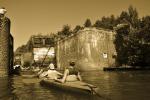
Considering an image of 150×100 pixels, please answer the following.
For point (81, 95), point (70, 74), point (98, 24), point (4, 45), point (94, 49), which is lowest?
point (81, 95)

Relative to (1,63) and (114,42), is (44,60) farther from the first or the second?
(1,63)

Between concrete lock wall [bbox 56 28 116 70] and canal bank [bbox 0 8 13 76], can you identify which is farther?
concrete lock wall [bbox 56 28 116 70]

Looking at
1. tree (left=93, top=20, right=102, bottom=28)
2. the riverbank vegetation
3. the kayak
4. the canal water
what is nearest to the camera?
the canal water

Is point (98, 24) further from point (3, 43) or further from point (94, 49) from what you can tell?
point (3, 43)

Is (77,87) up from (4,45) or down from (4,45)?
down

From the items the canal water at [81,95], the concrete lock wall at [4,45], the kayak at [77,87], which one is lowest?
the canal water at [81,95]

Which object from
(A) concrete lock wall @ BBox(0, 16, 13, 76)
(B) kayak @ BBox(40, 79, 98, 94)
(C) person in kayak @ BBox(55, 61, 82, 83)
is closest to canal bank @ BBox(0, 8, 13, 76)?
(A) concrete lock wall @ BBox(0, 16, 13, 76)

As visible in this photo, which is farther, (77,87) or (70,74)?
(70,74)

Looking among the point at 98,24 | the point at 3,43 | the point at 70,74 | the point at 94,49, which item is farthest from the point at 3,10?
the point at 98,24

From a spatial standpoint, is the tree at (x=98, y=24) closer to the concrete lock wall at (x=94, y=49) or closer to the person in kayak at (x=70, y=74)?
the concrete lock wall at (x=94, y=49)

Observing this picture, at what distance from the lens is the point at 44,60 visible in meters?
58.4

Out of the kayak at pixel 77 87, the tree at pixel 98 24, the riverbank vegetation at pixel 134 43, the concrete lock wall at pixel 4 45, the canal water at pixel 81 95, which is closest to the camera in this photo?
the canal water at pixel 81 95

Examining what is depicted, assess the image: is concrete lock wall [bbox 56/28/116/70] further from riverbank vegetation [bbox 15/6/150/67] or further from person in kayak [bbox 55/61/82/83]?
person in kayak [bbox 55/61/82/83]

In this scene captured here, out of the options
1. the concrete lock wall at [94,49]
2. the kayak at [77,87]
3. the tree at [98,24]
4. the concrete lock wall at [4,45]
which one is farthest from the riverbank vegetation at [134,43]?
the tree at [98,24]
